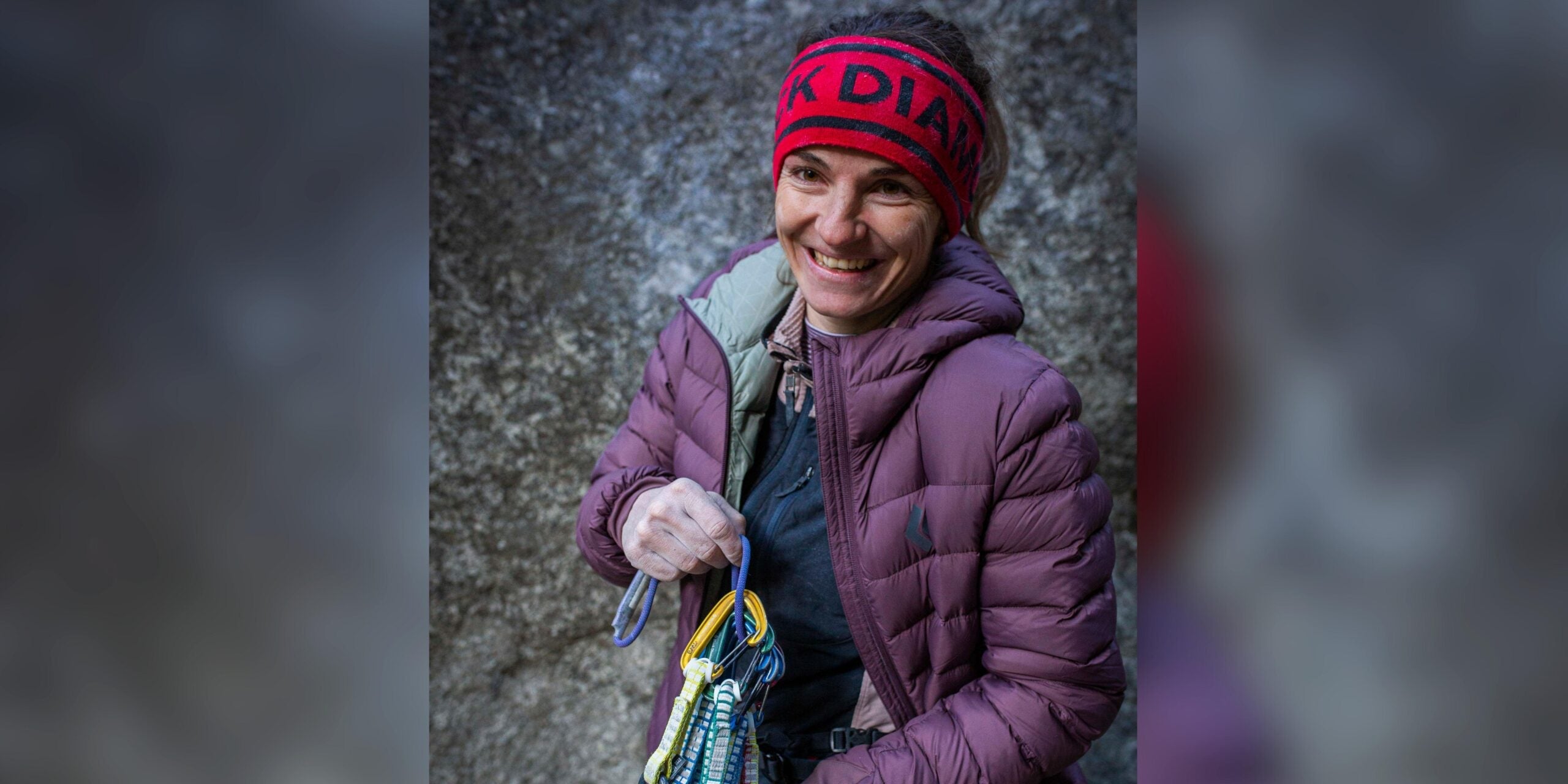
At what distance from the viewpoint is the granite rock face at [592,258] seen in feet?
6.16

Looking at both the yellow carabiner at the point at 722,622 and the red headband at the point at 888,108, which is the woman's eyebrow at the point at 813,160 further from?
the yellow carabiner at the point at 722,622

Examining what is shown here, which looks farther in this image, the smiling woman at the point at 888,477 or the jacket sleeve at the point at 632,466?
the jacket sleeve at the point at 632,466

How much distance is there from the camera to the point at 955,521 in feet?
3.64

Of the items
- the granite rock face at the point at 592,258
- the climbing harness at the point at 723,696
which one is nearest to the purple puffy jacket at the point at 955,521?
the climbing harness at the point at 723,696

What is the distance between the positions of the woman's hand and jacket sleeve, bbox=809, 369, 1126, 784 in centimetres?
30

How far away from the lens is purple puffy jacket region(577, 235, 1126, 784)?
3.52 feet

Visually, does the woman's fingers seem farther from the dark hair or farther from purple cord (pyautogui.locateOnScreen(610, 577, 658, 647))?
the dark hair

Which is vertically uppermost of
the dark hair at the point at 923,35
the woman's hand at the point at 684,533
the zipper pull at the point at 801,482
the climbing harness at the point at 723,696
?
the dark hair at the point at 923,35

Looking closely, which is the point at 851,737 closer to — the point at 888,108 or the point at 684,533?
the point at 684,533

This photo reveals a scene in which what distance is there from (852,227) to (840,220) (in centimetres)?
2

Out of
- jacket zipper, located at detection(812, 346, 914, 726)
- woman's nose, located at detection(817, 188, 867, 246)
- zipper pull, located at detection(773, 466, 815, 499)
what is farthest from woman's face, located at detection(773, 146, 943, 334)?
zipper pull, located at detection(773, 466, 815, 499)
